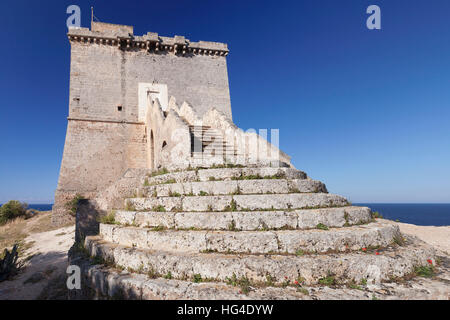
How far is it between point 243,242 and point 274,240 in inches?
18.1

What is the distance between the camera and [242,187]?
3990 millimetres

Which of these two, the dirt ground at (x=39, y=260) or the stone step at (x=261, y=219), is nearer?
the stone step at (x=261, y=219)

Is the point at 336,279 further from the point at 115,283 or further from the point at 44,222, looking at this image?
the point at 44,222

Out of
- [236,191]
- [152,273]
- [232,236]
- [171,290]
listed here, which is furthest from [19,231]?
[232,236]

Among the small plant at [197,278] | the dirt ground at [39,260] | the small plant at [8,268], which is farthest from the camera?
the small plant at [8,268]

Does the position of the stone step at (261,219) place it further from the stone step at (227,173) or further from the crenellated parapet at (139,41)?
the crenellated parapet at (139,41)

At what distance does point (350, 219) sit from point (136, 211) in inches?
158

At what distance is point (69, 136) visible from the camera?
12.8 meters

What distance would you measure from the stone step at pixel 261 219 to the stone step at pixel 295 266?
20.3 inches

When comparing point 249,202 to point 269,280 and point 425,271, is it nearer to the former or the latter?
point 269,280

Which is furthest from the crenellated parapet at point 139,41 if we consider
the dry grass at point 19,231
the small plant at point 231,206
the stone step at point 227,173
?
the small plant at point 231,206

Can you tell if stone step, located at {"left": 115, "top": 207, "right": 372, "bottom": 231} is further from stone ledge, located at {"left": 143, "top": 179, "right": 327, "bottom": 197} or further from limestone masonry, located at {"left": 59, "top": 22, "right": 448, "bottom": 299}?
stone ledge, located at {"left": 143, "top": 179, "right": 327, "bottom": 197}

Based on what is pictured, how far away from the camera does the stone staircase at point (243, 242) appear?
9.07ft

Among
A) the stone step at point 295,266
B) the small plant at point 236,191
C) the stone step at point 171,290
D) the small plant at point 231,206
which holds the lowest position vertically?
the stone step at point 171,290
